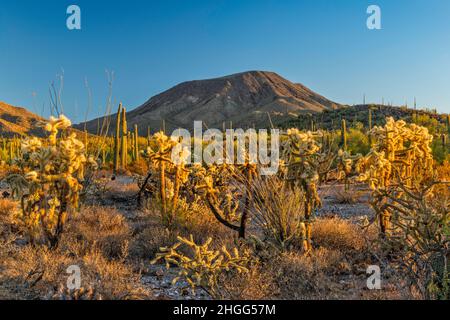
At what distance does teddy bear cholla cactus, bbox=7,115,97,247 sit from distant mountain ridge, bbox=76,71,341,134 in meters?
89.0

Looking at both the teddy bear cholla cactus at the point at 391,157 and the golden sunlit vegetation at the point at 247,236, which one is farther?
the teddy bear cholla cactus at the point at 391,157

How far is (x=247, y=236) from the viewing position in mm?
4938

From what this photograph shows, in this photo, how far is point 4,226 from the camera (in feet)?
21.0

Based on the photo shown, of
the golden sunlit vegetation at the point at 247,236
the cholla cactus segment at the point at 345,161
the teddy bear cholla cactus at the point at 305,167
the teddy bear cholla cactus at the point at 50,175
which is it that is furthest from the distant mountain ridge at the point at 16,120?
the cholla cactus segment at the point at 345,161

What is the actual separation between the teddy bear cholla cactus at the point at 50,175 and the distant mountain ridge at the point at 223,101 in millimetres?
88951

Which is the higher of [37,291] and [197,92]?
[197,92]

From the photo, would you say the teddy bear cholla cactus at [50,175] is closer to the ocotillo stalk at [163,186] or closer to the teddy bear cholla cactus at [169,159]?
the teddy bear cholla cactus at [169,159]

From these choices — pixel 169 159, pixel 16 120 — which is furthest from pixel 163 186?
pixel 16 120

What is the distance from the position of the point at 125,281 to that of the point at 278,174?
2285 mm

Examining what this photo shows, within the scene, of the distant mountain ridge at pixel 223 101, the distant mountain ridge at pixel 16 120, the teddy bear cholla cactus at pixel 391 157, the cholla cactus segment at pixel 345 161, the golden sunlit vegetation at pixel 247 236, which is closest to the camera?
the golden sunlit vegetation at pixel 247 236

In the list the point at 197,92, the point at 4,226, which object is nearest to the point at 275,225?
the point at 4,226

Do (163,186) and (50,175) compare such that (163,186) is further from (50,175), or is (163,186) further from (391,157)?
(391,157)

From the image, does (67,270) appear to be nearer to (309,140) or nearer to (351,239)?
(309,140)

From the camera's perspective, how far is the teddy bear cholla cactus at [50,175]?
14.0ft
